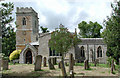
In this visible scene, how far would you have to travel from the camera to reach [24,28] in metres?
29.5

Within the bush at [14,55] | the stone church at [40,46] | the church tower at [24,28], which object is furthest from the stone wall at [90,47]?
the bush at [14,55]

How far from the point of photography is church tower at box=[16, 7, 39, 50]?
29.1m

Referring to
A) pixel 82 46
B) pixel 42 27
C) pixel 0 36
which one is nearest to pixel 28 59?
pixel 82 46

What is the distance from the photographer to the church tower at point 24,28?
95.6ft

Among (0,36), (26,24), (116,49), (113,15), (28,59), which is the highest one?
(26,24)

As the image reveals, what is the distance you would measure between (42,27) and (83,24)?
1502 centimetres

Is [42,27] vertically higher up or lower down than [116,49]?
higher up

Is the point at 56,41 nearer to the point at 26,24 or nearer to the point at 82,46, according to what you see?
the point at 82,46

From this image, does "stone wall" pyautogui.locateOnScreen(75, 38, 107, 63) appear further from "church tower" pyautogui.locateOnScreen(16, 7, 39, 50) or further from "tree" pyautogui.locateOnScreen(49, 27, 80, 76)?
"church tower" pyautogui.locateOnScreen(16, 7, 39, 50)

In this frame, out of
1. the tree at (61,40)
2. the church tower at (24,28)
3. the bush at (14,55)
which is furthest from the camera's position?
the church tower at (24,28)

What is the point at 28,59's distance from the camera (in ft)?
77.5

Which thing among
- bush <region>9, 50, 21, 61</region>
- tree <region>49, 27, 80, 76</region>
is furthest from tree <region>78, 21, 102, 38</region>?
tree <region>49, 27, 80, 76</region>

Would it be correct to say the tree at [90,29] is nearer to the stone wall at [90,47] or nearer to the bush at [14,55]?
the stone wall at [90,47]

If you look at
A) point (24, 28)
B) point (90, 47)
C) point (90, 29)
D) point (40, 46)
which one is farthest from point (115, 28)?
point (90, 29)
